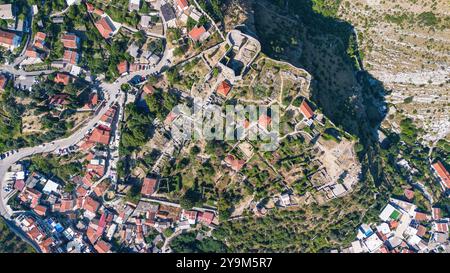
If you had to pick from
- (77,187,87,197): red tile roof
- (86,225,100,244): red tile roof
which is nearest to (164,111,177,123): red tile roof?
(77,187,87,197): red tile roof

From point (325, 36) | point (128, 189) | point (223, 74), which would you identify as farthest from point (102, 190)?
point (325, 36)

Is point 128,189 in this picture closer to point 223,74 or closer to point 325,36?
point 223,74

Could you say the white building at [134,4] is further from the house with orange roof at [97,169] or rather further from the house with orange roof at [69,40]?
the house with orange roof at [97,169]

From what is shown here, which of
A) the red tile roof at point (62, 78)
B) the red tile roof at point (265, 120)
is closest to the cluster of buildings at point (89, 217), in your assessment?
the red tile roof at point (62, 78)

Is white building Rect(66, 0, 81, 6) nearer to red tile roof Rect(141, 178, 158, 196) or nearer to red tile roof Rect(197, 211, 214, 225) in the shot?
red tile roof Rect(141, 178, 158, 196)

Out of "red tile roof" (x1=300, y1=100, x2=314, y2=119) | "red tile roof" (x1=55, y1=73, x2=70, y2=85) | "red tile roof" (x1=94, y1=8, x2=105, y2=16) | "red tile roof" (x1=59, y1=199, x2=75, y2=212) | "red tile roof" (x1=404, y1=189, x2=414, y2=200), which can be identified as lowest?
"red tile roof" (x1=59, y1=199, x2=75, y2=212)

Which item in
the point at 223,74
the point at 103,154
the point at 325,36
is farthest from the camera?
the point at 325,36
